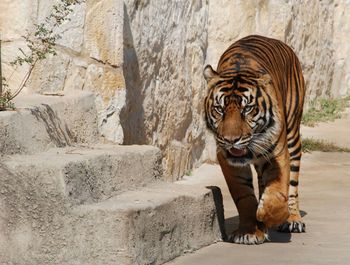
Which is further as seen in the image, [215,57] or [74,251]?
[215,57]

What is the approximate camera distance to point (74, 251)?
512cm

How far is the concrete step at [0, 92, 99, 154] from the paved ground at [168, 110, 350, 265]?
1082mm

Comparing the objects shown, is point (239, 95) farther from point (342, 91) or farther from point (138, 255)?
point (342, 91)

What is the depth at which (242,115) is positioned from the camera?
6.20 meters

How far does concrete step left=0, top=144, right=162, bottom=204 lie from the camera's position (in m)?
5.13

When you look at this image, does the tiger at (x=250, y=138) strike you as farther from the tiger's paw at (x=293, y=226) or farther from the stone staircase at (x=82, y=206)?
the stone staircase at (x=82, y=206)

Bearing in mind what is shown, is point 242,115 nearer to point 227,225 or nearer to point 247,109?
point 247,109

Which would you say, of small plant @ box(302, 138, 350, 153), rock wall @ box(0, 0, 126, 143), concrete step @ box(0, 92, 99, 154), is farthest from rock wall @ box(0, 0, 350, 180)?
small plant @ box(302, 138, 350, 153)

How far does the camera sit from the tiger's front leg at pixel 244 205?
6289 millimetres

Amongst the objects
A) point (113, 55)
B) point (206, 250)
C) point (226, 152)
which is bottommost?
point (206, 250)

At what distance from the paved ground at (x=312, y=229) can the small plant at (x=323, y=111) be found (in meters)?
2.21

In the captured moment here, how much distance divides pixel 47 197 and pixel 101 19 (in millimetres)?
2298

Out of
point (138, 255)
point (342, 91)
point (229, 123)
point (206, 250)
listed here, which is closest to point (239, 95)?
point (229, 123)

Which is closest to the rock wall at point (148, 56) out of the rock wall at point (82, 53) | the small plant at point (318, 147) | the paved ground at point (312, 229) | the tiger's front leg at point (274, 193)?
the rock wall at point (82, 53)
